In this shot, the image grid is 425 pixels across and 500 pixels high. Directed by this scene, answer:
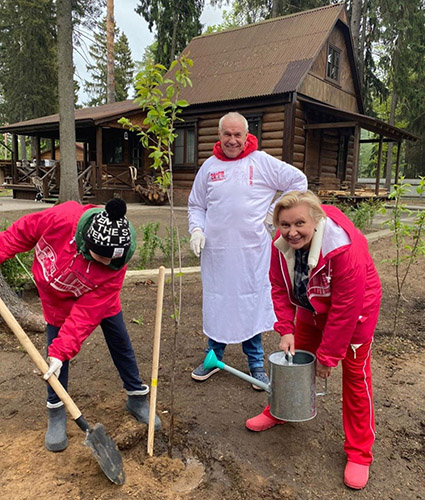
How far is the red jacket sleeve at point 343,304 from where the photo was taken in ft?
5.92

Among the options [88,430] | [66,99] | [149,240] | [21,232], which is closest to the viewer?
[88,430]

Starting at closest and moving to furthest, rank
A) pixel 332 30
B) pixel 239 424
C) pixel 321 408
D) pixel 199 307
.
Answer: pixel 239 424
pixel 321 408
pixel 199 307
pixel 332 30

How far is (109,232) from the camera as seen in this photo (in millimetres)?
1779

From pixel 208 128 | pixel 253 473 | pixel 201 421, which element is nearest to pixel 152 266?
pixel 201 421

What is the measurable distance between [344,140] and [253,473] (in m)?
15.4

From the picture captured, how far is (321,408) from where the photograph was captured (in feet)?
8.61

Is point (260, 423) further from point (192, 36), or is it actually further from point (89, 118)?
point (192, 36)

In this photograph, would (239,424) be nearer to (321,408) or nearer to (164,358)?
(321,408)

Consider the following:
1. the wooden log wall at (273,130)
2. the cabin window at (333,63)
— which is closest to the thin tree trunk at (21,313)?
the wooden log wall at (273,130)

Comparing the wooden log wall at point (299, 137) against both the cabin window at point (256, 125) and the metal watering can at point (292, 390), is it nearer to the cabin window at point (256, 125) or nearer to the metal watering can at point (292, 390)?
the cabin window at point (256, 125)

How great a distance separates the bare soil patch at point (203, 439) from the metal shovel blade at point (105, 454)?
0.07m

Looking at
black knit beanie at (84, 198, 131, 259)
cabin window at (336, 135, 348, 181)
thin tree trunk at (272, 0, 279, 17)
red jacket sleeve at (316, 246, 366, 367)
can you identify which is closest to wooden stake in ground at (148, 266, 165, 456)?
black knit beanie at (84, 198, 131, 259)

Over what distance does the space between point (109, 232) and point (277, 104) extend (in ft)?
37.9

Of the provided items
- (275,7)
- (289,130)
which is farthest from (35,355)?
(275,7)
